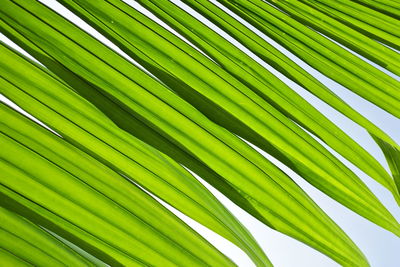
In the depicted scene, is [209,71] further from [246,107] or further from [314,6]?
[314,6]

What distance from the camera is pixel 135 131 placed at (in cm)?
56

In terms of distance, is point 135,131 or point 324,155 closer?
point 135,131

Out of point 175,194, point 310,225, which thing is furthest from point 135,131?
point 310,225

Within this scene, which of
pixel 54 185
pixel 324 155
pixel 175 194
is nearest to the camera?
pixel 54 185

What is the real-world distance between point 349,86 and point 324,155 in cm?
14

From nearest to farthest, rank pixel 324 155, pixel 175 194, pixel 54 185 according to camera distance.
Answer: pixel 54 185 → pixel 175 194 → pixel 324 155

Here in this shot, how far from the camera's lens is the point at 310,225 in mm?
642

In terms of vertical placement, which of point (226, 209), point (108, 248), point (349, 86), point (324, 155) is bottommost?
point (108, 248)

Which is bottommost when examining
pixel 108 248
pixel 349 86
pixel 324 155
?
pixel 108 248

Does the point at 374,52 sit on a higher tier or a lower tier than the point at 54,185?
higher

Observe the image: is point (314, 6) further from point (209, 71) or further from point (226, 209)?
point (226, 209)

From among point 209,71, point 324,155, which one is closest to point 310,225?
point 324,155

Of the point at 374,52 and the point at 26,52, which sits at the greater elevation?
the point at 374,52

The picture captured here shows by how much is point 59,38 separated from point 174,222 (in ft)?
0.77
